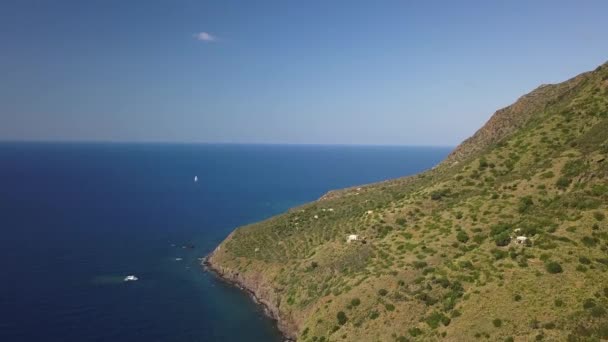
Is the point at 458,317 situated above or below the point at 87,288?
above

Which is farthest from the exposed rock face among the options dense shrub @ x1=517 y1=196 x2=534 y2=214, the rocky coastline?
dense shrub @ x1=517 y1=196 x2=534 y2=214

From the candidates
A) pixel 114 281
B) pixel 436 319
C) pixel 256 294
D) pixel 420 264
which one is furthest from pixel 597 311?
pixel 114 281

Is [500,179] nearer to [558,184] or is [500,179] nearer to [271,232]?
[558,184]

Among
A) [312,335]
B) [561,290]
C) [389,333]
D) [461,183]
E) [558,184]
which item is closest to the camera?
[561,290]

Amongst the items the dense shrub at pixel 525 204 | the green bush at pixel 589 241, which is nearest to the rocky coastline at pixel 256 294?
the dense shrub at pixel 525 204

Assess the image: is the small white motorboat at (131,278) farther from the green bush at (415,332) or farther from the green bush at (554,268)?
the green bush at (554,268)

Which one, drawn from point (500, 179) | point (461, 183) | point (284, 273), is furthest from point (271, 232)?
point (500, 179)

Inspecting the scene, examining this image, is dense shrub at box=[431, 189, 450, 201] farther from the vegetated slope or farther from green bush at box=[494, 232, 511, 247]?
green bush at box=[494, 232, 511, 247]

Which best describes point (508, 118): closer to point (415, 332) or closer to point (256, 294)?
point (256, 294)
